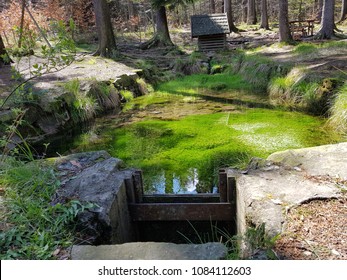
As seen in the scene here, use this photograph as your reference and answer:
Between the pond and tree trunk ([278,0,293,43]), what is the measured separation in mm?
5205

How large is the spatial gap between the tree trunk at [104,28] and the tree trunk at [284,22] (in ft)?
22.2

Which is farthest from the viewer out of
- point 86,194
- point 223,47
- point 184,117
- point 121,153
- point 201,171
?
point 223,47

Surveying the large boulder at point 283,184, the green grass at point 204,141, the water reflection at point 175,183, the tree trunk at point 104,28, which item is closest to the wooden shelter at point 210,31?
the tree trunk at point 104,28

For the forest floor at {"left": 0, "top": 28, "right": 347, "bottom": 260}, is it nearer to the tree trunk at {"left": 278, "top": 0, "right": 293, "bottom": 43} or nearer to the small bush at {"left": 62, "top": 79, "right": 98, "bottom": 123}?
the small bush at {"left": 62, "top": 79, "right": 98, "bottom": 123}

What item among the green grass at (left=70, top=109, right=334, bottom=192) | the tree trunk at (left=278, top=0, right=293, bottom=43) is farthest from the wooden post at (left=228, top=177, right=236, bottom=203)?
the tree trunk at (left=278, top=0, right=293, bottom=43)

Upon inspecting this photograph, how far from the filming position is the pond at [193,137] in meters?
5.21

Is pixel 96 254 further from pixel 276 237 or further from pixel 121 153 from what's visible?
pixel 121 153

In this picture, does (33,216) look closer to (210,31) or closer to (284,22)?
(284,22)

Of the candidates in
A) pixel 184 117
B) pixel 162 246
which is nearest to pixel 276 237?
pixel 162 246

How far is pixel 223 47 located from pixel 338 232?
15.6m

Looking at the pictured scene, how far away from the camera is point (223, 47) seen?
16.9 m

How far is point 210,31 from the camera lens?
16703 millimetres

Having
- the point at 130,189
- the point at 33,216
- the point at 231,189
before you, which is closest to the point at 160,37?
the point at 130,189

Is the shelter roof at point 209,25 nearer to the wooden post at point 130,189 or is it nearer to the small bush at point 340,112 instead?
the small bush at point 340,112
